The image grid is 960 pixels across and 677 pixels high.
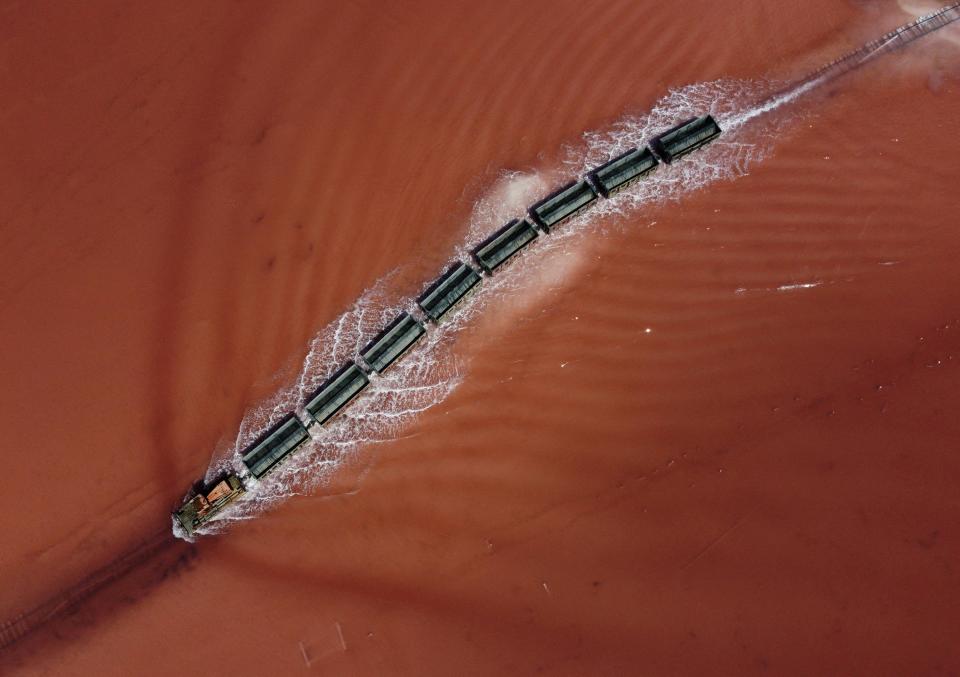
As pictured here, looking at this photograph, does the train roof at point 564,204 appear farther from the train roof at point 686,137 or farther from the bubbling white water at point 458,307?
the train roof at point 686,137

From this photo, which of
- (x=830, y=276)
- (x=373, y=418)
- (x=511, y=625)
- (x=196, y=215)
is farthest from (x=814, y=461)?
(x=196, y=215)

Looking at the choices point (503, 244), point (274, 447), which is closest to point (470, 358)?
point (503, 244)

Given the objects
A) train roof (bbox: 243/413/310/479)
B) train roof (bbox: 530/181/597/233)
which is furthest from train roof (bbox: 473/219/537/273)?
train roof (bbox: 243/413/310/479)

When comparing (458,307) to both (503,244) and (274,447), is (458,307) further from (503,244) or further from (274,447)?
(274,447)

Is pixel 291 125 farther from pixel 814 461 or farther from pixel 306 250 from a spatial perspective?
pixel 814 461

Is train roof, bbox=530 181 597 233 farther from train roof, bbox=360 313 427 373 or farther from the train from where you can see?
train roof, bbox=360 313 427 373

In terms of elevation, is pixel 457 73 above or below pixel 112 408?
above

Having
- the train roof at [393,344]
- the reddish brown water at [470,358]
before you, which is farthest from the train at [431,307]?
the reddish brown water at [470,358]
